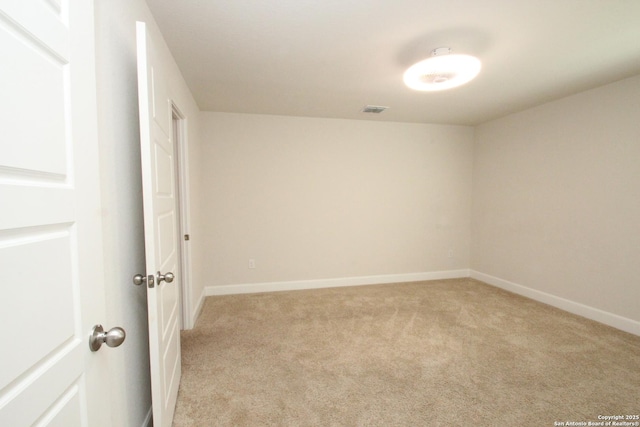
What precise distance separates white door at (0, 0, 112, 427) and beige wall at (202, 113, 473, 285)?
298 centimetres

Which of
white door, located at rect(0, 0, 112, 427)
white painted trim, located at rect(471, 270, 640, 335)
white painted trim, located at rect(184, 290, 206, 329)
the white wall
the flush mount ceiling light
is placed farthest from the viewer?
white painted trim, located at rect(184, 290, 206, 329)

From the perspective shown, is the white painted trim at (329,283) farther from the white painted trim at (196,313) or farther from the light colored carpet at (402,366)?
the light colored carpet at (402,366)

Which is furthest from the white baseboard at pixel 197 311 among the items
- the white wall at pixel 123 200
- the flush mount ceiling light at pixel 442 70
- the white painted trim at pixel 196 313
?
the flush mount ceiling light at pixel 442 70

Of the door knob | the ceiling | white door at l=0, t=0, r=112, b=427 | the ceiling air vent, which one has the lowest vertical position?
the door knob

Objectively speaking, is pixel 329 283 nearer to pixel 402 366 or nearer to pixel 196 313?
pixel 196 313

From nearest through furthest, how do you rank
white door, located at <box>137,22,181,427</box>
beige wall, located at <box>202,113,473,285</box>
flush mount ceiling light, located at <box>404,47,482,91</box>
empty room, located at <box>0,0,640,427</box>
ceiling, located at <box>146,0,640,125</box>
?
empty room, located at <box>0,0,640,427</box>
white door, located at <box>137,22,181,427</box>
ceiling, located at <box>146,0,640,125</box>
flush mount ceiling light, located at <box>404,47,482,91</box>
beige wall, located at <box>202,113,473,285</box>

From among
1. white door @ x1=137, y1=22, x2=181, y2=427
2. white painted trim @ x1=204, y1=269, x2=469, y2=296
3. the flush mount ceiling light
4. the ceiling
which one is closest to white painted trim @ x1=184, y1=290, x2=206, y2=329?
white painted trim @ x1=204, y1=269, x2=469, y2=296

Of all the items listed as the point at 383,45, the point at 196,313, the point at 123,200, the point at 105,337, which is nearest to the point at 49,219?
the point at 105,337

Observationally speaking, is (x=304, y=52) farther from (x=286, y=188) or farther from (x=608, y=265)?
(x=608, y=265)

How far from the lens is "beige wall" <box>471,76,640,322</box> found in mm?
2682

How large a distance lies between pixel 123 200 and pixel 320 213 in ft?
9.40

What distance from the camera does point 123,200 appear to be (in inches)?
50.9

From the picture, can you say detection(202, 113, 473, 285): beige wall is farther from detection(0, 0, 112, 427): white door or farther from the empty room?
detection(0, 0, 112, 427): white door

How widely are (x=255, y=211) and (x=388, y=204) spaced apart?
2.00 metres
